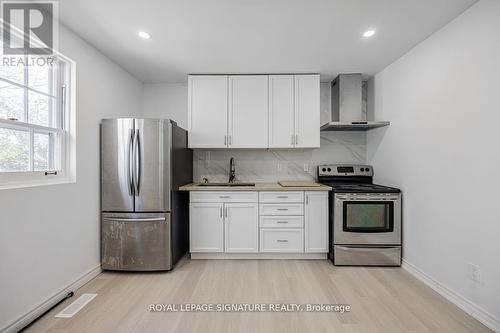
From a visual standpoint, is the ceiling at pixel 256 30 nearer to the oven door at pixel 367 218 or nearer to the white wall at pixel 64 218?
the white wall at pixel 64 218

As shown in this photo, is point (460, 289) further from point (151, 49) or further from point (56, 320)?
Result: point (151, 49)

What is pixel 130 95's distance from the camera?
324cm

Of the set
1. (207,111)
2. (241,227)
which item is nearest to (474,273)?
(241,227)

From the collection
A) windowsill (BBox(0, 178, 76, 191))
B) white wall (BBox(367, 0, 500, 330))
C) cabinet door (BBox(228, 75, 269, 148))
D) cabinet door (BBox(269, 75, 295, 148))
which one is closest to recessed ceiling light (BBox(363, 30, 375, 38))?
white wall (BBox(367, 0, 500, 330))

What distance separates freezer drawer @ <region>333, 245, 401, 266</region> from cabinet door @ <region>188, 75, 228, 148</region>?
206 centimetres

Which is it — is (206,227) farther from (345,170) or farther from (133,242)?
(345,170)

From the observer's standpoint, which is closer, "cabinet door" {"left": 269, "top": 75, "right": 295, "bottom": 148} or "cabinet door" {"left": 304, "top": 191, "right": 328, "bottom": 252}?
"cabinet door" {"left": 304, "top": 191, "right": 328, "bottom": 252}

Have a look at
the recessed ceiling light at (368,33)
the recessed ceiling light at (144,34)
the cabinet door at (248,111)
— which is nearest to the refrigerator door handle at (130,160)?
the recessed ceiling light at (144,34)

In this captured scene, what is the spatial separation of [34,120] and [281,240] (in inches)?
111

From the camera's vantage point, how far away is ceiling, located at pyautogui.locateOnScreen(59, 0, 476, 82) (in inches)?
72.6

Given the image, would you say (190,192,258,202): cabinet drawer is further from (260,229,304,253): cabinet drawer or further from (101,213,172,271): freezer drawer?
(101,213,172,271): freezer drawer

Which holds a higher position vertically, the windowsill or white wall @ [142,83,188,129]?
white wall @ [142,83,188,129]

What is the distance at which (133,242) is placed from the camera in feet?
8.48

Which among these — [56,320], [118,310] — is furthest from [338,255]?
[56,320]
